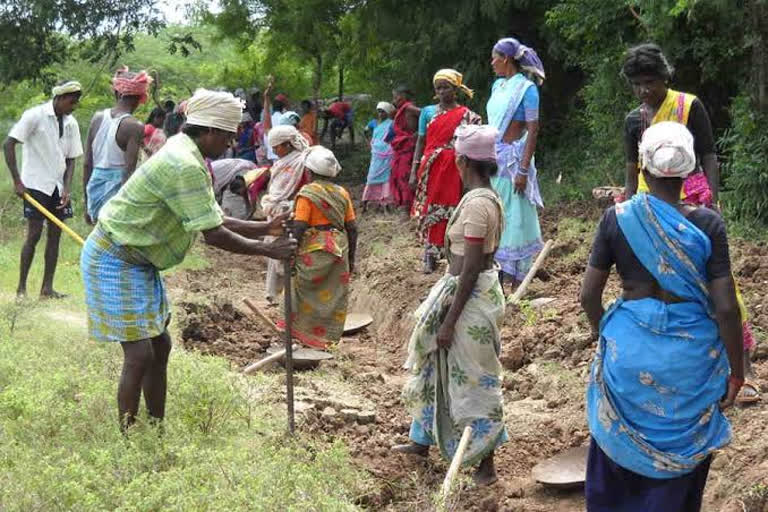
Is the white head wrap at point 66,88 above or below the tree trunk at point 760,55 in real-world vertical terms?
below

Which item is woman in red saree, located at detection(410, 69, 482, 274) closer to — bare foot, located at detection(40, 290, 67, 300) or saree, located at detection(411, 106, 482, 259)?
saree, located at detection(411, 106, 482, 259)

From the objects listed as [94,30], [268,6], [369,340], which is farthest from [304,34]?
[369,340]

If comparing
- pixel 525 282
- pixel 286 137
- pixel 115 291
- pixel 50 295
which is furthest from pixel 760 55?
pixel 115 291

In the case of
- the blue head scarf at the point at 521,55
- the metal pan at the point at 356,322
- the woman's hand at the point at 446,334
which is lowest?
the metal pan at the point at 356,322

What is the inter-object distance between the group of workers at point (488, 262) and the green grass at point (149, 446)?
10.9 inches

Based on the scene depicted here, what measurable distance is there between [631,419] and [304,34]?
52.1 feet

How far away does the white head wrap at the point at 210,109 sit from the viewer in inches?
203

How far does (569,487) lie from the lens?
551 centimetres

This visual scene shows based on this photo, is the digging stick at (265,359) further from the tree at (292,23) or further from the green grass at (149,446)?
the tree at (292,23)

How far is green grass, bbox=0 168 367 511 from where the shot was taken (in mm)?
4391

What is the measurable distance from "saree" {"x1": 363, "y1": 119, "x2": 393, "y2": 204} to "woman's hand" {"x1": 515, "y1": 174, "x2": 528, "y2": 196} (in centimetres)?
693

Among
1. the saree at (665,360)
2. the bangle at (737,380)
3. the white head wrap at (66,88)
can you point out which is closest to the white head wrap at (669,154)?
the saree at (665,360)

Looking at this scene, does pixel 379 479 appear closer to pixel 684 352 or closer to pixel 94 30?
pixel 684 352

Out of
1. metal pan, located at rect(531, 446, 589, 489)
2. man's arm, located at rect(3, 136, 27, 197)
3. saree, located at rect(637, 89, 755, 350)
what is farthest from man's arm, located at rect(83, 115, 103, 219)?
saree, located at rect(637, 89, 755, 350)
